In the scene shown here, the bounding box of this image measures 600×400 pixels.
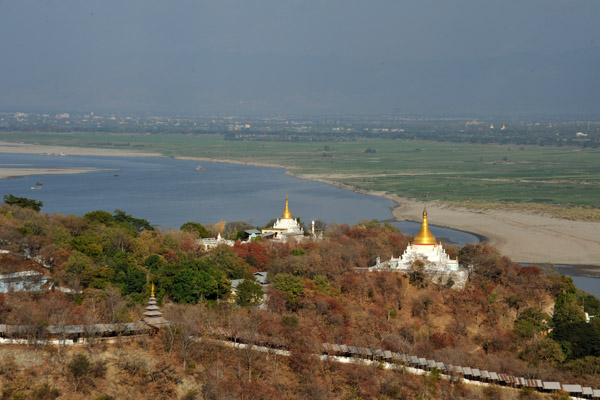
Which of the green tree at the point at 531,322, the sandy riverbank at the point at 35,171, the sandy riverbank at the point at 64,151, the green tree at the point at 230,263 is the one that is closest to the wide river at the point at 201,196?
the sandy riverbank at the point at 35,171

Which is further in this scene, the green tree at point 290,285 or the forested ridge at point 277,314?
the green tree at point 290,285

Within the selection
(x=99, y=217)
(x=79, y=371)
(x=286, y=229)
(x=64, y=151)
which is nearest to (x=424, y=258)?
(x=286, y=229)

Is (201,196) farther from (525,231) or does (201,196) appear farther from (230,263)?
(230,263)

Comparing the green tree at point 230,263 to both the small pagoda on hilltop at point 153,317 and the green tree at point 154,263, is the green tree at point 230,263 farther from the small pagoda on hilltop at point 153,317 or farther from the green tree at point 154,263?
the small pagoda on hilltop at point 153,317

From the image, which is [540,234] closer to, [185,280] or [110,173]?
[185,280]

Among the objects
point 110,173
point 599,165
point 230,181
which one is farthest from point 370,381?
point 599,165

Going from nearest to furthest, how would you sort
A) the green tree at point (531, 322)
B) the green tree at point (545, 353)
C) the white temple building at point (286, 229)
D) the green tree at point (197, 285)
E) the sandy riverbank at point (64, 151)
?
the green tree at point (545, 353) → the green tree at point (531, 322) → the green tree at point (197, 285) → the white temple building at point (286, 229) → the sandy riverbank at point (64, 151)

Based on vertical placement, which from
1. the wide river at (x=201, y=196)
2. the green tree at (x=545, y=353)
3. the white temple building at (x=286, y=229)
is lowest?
the wide river at (x=201, y=196)
